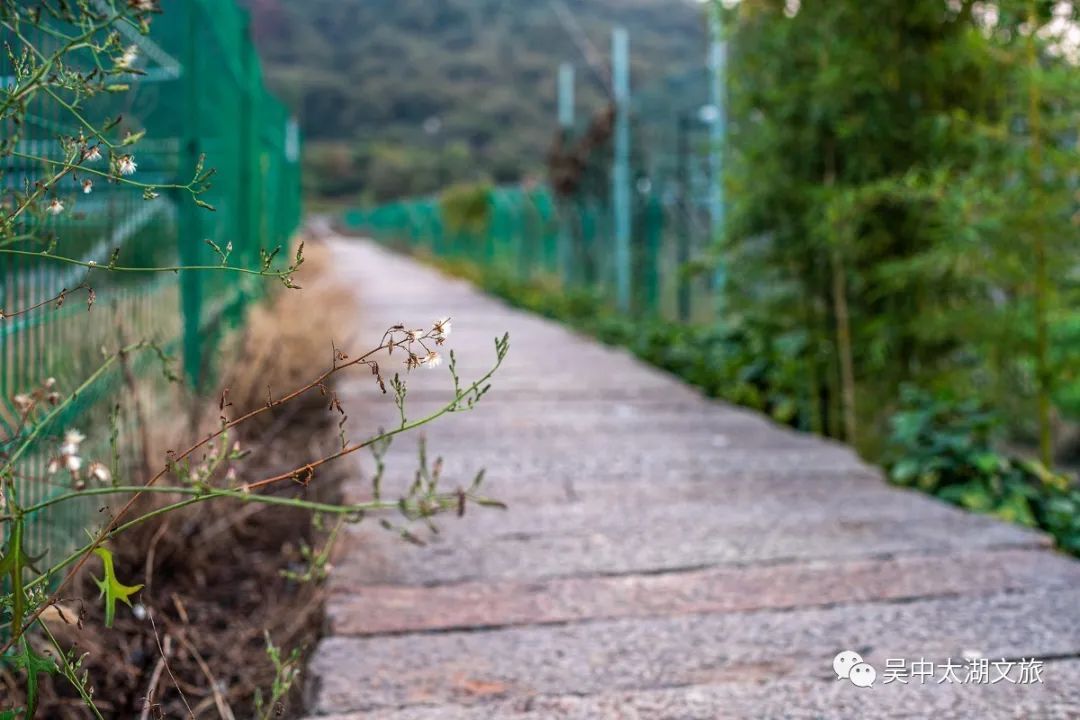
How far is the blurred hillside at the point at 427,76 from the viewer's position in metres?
65.6

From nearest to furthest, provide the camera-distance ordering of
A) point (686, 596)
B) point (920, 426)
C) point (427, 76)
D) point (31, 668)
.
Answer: point (31, 668) < point (686, 596) < point (920, 426) < point (427, 76)

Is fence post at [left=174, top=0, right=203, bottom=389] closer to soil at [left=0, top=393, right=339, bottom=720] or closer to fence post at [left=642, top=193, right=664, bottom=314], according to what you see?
soil at [left=0, top=393, right=339, bottom=720]

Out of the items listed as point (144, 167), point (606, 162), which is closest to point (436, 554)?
point (144, 167)

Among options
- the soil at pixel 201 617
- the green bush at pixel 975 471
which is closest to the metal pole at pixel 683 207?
the green bush at pixel 975 471

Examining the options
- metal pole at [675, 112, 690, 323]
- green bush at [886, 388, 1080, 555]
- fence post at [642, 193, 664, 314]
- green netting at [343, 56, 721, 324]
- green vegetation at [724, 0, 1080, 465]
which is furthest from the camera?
fence post at [642, 193, 664, 314]

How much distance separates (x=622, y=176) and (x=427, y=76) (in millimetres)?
73174

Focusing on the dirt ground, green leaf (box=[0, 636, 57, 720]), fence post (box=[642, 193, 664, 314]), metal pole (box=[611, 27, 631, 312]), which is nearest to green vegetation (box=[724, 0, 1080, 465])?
the dirt ground

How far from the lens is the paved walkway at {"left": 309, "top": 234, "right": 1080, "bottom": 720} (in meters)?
1.77

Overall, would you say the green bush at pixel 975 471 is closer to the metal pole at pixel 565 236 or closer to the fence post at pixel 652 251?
the fence post at pixel 652 251

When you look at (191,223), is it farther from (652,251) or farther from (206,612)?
(652,251)

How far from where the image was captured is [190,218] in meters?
3.71

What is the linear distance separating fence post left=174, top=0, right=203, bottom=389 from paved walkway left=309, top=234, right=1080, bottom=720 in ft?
2.74

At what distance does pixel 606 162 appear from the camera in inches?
447

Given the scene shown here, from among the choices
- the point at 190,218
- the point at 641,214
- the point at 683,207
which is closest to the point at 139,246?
the point at 190,218
